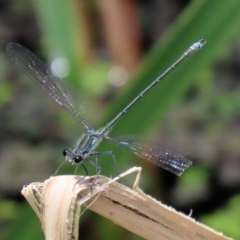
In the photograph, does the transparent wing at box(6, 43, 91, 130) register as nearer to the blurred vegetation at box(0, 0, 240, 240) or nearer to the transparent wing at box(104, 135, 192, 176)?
the transparent wing at box(104, 135, 192, 176)

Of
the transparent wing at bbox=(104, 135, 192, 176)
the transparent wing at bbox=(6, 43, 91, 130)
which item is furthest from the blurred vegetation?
the transparent wing at bbox=(104, 135, 192, 176)

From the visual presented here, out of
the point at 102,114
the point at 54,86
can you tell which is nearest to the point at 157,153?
the point at 54,86

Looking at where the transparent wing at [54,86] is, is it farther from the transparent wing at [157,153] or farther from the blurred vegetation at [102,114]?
the blurred vegetation at [102,114]

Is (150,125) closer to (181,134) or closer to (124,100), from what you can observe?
(124,100)

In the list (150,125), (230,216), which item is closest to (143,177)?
(230,216)

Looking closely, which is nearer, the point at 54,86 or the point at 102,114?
the point at 54,86

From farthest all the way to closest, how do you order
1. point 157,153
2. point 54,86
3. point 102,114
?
point 102,114, point 54,86, point 157,153

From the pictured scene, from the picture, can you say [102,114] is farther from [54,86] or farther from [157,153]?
[157,153]

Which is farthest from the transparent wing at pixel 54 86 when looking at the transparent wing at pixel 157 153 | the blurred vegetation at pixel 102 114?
the blurred vegetation at pixel 102 114
